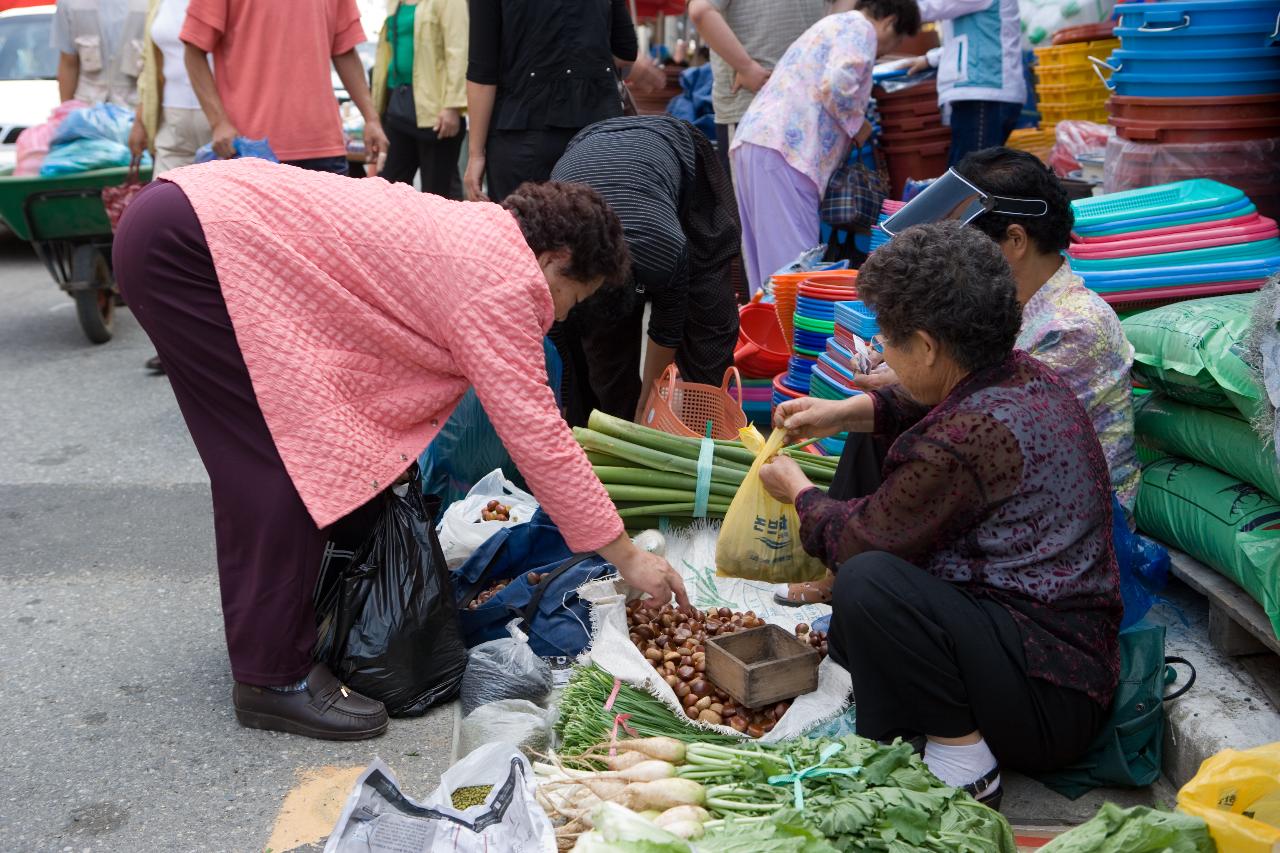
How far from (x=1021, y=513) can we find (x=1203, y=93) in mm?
2372

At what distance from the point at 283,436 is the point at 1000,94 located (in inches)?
153

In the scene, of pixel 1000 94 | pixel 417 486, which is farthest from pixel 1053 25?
pixel 417 486

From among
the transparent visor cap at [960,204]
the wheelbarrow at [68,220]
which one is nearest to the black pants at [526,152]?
the transparent visor cap at [960,204]

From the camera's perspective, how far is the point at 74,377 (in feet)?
21.6

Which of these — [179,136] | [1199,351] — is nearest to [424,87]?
[179,136]

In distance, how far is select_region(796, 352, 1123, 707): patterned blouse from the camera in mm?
2395

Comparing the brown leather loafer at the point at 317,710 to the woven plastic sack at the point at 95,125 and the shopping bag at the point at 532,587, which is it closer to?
the shopping bag at the point at 532,587

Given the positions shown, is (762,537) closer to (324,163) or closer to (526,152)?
(526,152)

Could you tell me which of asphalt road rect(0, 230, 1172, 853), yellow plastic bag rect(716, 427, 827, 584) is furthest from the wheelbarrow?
yellow plastic bag rect(716, 427, 827, 584)

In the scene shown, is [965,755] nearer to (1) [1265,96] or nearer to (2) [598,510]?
(2) [598,510]

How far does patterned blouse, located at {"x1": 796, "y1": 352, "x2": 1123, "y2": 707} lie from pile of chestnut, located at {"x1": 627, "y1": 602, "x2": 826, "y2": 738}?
582mm

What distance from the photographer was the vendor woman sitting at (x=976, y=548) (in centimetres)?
241

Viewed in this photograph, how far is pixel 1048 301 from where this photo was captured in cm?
309

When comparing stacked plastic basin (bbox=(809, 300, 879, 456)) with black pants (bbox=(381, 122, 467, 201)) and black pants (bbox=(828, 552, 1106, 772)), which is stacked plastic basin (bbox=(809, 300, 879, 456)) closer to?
black pants (bbox=(828, 552, 1106, 772))
